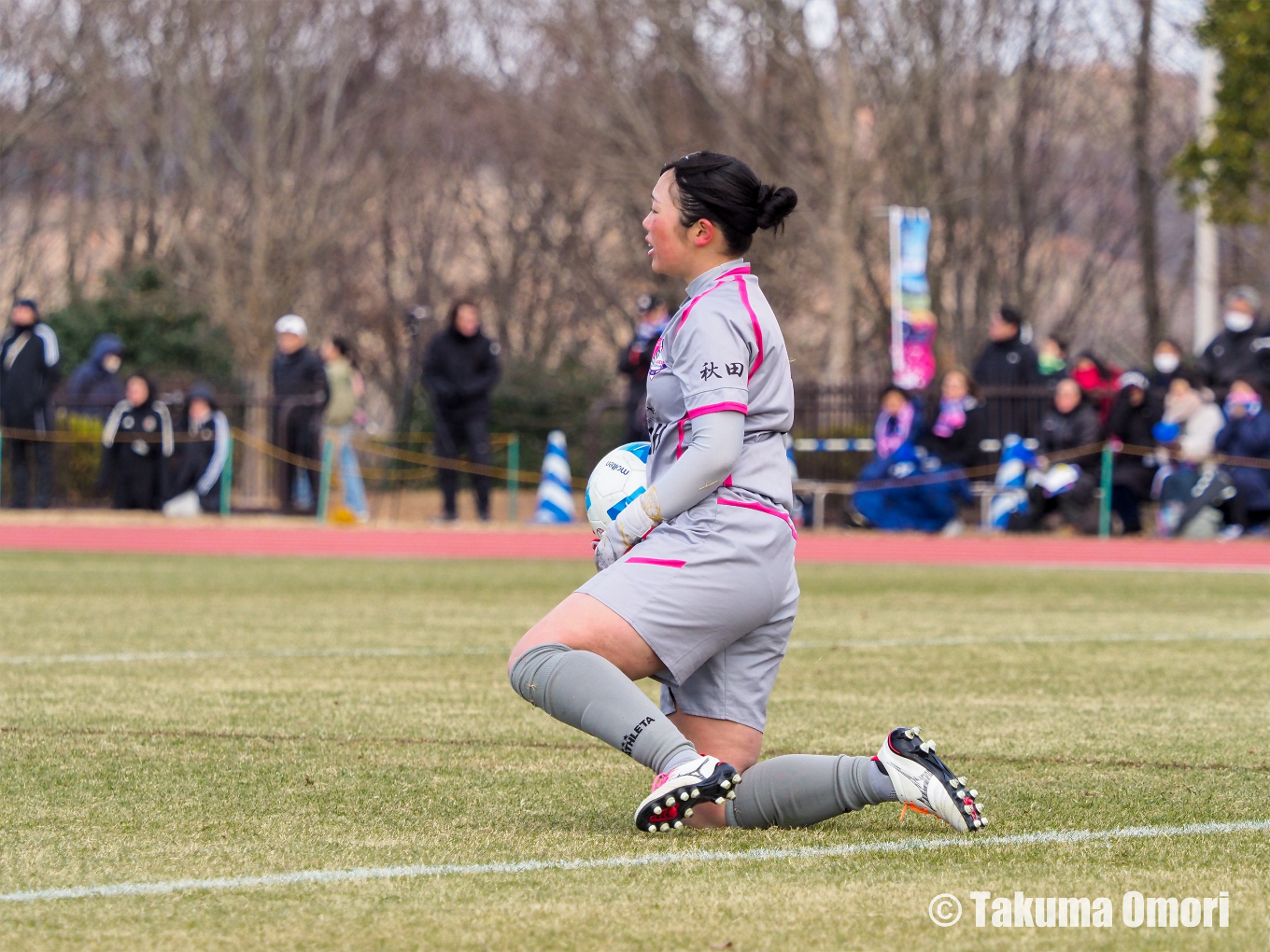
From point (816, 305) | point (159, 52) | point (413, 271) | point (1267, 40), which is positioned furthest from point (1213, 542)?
point (413, 271)

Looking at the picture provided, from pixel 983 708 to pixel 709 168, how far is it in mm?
3365

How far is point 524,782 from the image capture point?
5.68m

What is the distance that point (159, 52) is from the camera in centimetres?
2927

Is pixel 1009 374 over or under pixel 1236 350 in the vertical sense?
under

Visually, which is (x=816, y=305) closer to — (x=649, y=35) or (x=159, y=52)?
(x=649, y=35)

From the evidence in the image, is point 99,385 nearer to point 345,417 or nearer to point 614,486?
point 345,417

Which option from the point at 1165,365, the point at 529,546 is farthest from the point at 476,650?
the point at 1165,365

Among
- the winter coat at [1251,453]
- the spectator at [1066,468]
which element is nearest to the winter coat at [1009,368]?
the spectator at [1066,468]

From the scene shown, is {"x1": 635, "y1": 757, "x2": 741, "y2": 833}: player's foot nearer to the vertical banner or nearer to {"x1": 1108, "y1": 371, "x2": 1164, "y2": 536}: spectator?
{"x1": 1108, "y1": 371, "x2": 1164, "y2": 536}: spectator

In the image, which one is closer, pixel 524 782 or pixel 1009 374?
pixel 524 782

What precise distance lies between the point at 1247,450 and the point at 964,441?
119 inches

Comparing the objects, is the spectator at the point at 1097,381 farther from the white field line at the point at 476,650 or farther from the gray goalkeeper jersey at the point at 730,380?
the gray goalkeeper jersey at the point at 730,380

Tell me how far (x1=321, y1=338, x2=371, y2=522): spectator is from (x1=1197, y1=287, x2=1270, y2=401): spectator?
970cm

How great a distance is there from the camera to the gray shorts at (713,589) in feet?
15.2
